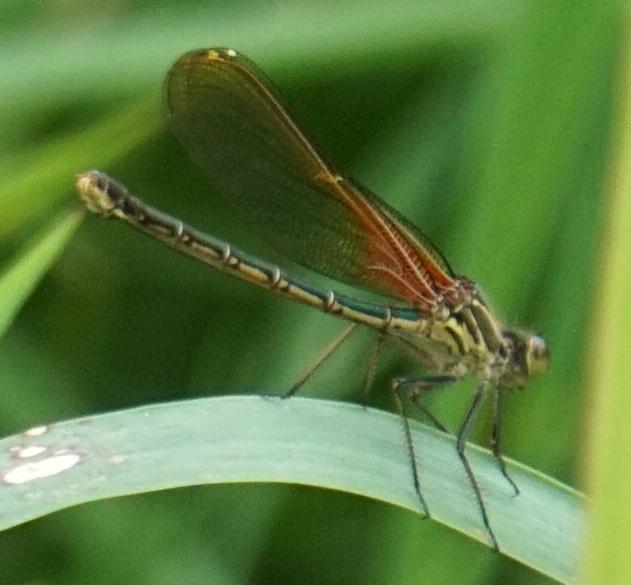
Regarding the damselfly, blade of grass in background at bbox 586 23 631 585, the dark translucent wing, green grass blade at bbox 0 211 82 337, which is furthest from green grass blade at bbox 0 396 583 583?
blade of grass in background at bbox 586 23 631 585

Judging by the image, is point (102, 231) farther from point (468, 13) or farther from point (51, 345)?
point (468, 13)

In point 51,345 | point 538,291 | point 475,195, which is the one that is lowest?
point 51,345

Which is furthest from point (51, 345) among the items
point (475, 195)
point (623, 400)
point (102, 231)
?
point (623, 400)

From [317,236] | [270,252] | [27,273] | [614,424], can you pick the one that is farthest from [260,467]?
[270,252]

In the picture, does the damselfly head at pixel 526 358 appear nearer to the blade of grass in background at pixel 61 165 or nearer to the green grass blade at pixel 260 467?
the green grass blade at pixel 260 467

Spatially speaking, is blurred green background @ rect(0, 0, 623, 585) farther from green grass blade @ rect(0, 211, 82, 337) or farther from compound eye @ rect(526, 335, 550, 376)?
green grass blade @ rect(0, 211, 82, 337)

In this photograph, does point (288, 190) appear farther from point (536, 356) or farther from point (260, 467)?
point (260, 467)
